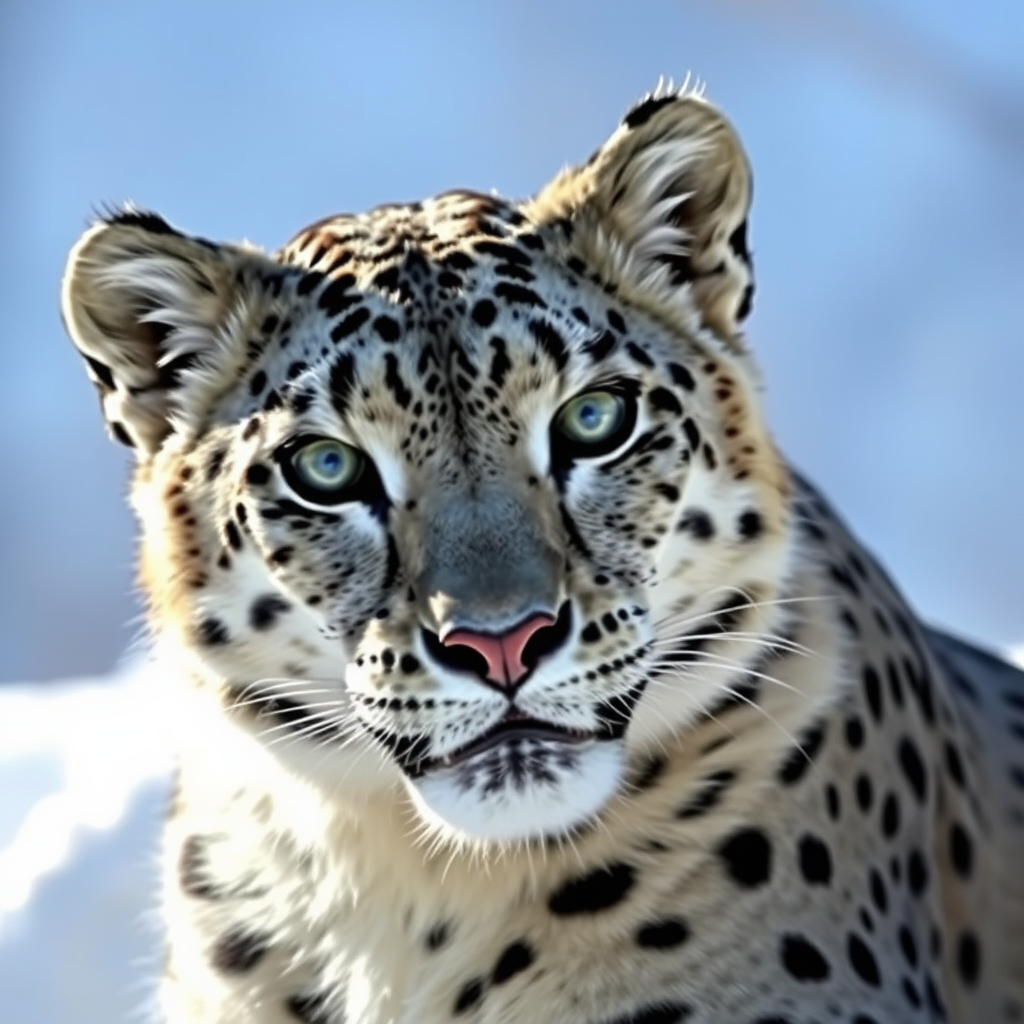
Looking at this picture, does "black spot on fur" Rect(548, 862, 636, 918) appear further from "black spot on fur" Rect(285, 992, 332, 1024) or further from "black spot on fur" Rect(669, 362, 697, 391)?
"black spot on fur" Rect(669, 362, 697, 391)

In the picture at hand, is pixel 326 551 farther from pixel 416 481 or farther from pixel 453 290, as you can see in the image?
pixel 453 290

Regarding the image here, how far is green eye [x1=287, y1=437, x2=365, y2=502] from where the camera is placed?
2471 millimetres

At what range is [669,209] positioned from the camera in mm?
2717

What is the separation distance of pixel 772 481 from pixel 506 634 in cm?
51

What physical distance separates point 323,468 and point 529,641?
331mm

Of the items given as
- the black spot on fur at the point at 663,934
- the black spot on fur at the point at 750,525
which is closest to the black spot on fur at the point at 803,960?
the black spot on fur at the point at 663,934

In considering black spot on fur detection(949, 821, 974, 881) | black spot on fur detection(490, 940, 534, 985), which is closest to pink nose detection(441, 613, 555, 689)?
black spot on fur detection(490, 940, 534, 985)

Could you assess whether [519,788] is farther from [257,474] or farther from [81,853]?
[81,853]

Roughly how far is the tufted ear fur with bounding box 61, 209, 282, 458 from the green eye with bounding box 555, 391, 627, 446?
1.34 feet

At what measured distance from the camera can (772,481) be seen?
266 cm

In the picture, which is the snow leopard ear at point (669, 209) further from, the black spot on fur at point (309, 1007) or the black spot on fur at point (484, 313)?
the black spot on fur at point (309, 1007)

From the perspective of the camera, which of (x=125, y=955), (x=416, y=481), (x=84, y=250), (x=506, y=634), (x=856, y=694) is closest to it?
(x=506, y=634)

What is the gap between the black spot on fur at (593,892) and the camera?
104 inches

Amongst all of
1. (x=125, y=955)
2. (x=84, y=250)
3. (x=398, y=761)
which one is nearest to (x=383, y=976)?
(x=398, y=761)
